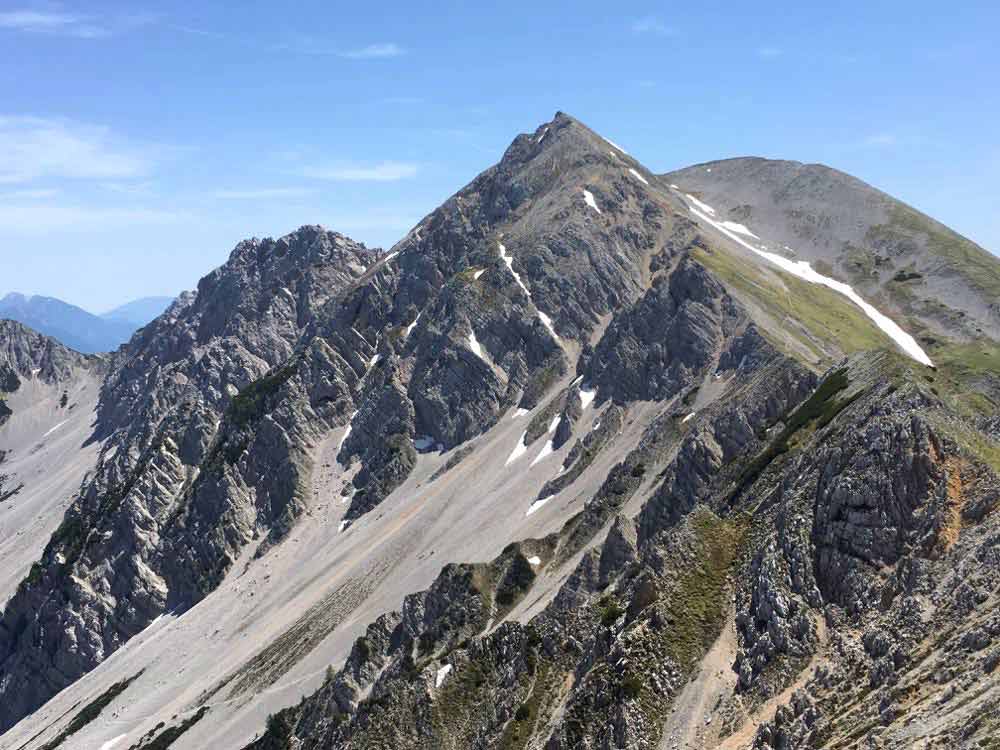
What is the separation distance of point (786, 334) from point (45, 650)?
162108 millimetres

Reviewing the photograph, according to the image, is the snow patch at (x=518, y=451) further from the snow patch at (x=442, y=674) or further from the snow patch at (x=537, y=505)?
the snow patch at (x=442, y=674)

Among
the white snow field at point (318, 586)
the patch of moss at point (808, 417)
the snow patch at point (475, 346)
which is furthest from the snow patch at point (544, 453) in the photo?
the patch of moss at point (808, 417)

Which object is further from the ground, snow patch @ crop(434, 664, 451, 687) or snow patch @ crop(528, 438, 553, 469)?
snow patch @ crop(528, 438, 553, 469)

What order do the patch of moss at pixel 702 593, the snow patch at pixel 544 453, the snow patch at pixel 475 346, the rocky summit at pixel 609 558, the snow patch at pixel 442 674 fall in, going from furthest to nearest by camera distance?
the snow patch at pixel 475 346 < the snow patch at pixel 544 453 < the snow patch at pixel 442 674 < the patch of moss at pixel 702 593 < the rocky summit at pixel 609 558

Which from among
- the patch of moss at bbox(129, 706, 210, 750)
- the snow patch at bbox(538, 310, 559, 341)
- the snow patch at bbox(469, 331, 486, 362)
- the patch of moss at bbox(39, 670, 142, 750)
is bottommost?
the patch of moss at bbox(39, 670, 142, 750)

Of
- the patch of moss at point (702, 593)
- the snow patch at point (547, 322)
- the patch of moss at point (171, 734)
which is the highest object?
the snow patch at point (547, 322)

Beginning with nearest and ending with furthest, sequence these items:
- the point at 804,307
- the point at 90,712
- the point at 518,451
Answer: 1. the point at 90,712
2. the point at 518,451
3. the point at 804,307

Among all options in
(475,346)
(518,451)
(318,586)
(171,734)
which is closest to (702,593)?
(171,734)

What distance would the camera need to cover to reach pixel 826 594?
57875mm

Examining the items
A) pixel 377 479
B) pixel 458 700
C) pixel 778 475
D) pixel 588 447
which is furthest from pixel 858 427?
pixel 377 479

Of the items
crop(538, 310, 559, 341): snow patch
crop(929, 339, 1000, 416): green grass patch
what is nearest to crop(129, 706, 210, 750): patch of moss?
crop(538, 310, 559, 341): snow patch

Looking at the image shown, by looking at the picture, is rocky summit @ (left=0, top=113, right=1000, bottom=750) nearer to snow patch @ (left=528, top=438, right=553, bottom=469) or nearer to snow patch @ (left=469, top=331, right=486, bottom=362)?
snow patch @ (left=528, top=438, right=553, bottom=469)

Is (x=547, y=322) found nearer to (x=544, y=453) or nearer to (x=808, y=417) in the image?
(x=544, y=453)

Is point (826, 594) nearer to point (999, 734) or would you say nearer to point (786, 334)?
point (999, 734)
